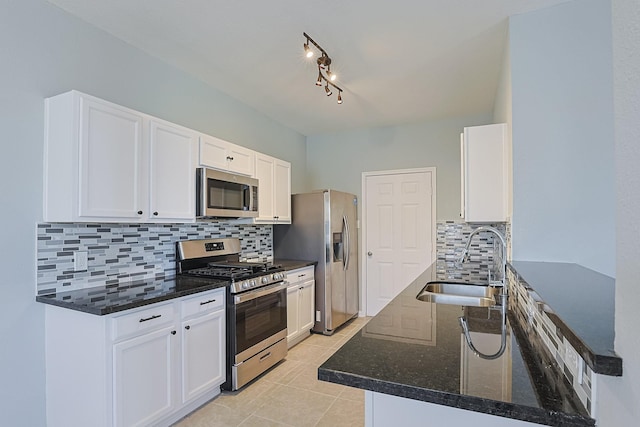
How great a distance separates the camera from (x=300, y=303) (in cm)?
365

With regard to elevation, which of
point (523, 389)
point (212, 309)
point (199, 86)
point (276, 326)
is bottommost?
point (276, 326)

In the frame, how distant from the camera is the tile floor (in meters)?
2.25

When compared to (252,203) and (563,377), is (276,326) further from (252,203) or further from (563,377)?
(563,377)

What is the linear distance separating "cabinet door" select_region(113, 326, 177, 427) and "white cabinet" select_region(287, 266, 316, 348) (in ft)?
4.84

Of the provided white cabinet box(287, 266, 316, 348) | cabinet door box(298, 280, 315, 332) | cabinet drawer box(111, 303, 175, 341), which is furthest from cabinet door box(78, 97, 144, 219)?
cabinet door box(298, 280, 315, 332)

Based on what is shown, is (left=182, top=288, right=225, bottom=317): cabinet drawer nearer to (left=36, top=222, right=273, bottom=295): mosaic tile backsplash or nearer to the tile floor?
(left=36, top=222, right=273, bottom=295): mosaic tile backsplash

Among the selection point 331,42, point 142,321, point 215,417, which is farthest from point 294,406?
point 331,42

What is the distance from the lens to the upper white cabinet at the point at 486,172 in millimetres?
2347

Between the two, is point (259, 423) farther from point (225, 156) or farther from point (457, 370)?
point (225, 156)

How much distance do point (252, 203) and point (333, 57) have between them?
1505mm

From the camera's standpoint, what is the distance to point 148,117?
2295 millimetres

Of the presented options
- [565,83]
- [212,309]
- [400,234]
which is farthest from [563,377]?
[400,234]

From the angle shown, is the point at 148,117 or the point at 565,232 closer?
the point at 565,232

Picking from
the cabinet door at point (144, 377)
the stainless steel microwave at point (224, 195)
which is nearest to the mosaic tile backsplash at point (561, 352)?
the cabinet door at point (144, 377)
